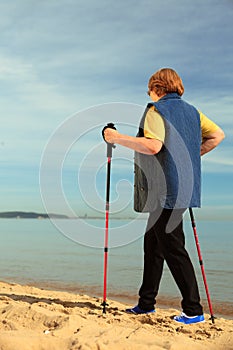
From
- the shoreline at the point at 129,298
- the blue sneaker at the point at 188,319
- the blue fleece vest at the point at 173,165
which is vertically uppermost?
the blue fleece vest at the point at 173,165

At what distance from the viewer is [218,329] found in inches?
162

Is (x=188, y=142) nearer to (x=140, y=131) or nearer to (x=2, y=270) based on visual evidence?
(x=140, y=131)

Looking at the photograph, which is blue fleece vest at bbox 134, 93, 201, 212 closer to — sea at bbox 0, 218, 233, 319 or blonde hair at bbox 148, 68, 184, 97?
blonde hair at bbox 148, 68, 184, 97

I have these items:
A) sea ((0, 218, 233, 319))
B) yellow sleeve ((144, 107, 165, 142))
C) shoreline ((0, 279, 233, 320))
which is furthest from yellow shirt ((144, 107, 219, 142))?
shoreline ((0, 279, 233, 320))

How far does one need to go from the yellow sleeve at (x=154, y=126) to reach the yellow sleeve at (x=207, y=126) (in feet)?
1.88

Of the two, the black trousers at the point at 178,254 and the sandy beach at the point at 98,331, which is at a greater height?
the black trousers at the point at 178,254

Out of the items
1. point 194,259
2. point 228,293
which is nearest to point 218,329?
point 228,293

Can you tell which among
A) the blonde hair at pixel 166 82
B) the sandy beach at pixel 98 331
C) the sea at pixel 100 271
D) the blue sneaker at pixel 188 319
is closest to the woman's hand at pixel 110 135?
the blonde hair at pixel 166 82

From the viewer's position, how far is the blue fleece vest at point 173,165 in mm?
4176

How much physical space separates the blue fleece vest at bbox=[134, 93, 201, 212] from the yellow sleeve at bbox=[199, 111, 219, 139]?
6.2 inches

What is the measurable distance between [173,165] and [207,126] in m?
0.66

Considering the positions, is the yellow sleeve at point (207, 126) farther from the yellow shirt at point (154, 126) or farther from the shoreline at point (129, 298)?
the shoreline at point (129, 298)

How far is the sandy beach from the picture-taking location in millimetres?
3330

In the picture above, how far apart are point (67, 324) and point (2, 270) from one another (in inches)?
293
